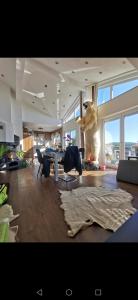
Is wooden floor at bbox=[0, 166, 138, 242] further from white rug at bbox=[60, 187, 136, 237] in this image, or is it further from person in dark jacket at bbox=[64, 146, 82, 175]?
person in dark jacket at bbox=[64, 146, 82, 175]

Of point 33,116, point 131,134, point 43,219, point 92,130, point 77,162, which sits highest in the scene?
point 33,116

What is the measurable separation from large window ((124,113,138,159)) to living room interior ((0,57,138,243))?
0.02 m

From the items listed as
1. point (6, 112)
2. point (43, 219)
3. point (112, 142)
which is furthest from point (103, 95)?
point (43, 219)

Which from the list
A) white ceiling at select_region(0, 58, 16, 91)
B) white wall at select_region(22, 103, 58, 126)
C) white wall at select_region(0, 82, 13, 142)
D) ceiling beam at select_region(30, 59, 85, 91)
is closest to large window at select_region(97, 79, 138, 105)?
ceiling beam at select_region(30, 59, 85, 91)

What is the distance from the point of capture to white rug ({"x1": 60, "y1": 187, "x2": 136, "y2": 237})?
5.39 feet

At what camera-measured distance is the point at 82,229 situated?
5.13ft

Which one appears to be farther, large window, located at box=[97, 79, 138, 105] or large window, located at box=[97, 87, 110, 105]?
large window, located at box=[97, 87, 110, 105]

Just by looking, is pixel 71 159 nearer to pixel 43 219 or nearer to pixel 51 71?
pixel 43 219

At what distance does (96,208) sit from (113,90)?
14.1 ft

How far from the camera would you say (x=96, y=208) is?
2014 mm

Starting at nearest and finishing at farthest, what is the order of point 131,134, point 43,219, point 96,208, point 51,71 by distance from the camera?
point 43,219, point 96,208, point 51,71, point 131,134
